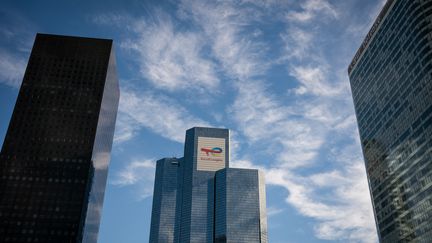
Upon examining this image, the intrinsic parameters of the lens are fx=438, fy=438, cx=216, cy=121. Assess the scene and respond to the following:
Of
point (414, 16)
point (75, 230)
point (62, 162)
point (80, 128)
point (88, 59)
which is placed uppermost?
point (88, 59)

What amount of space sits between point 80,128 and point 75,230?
40.8 metres

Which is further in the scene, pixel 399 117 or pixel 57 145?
pixel 57 145

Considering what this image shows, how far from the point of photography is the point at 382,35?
15425 cm

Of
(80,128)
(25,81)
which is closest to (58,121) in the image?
(80,128)

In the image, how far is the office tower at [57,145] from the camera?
6329 inches

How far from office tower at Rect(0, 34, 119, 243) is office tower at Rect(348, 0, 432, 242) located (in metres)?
108

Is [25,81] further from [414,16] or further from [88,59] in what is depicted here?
[414,16]

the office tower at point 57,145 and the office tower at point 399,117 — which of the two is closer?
the office tower at point 399,117

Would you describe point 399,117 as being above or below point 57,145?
below

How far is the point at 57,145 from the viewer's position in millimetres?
173625

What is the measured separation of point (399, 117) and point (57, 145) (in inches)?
4985

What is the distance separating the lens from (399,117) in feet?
462

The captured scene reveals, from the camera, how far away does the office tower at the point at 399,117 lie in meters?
126

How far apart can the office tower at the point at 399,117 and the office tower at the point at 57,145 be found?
10812cm
